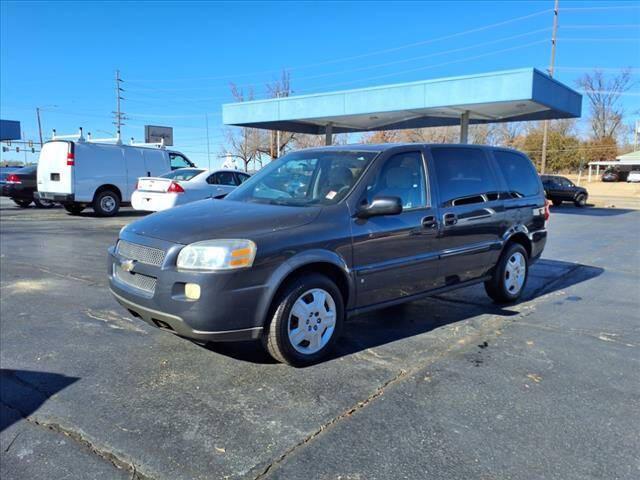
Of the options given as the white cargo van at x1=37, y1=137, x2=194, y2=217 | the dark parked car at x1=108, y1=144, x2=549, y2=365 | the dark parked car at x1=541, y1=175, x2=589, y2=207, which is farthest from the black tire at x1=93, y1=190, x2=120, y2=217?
the dark parked car at x1=541, y1=175, x2=589, y2=207

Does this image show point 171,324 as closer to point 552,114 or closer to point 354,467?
point 354,467

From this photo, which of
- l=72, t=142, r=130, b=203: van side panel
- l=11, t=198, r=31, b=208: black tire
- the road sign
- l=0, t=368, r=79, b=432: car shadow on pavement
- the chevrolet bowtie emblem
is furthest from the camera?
the road sign

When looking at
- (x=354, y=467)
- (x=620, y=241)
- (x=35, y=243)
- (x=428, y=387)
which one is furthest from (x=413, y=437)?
(x=620, y=241)

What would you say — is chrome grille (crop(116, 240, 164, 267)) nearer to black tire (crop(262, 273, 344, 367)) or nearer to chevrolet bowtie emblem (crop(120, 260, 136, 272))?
chevrolet bowtie emblem (crop(120, 260, 136, 272))

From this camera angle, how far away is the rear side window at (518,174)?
19.4 ft

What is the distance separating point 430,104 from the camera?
1538cm

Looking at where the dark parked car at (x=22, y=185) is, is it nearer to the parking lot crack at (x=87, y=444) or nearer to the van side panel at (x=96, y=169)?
the van side panel at (x=96, y=169)

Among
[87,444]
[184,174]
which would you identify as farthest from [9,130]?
[87,444]

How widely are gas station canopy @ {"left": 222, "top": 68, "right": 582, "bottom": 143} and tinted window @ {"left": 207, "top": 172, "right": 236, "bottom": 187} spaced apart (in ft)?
17.0

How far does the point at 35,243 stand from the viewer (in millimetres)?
9648

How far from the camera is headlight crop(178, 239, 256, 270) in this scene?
→ 346cm

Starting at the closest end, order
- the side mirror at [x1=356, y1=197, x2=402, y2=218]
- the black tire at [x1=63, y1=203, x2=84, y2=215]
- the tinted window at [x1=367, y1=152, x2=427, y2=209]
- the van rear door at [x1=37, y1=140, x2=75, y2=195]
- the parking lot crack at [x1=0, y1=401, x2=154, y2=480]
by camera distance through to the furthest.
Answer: the parking lot crack at [x1=0, y1=401, x2=154, y2=480]
the side mirror at [x1=356, y1=197, x2=402, y2=218]
the tinted window at [x1=367, y1=152, x2=427, y2=209]
the van rear door at [x1=37, y1=140, x2=75, y2=195]
the black tire at [x1=63, y1=203, x2=84, y2=215]

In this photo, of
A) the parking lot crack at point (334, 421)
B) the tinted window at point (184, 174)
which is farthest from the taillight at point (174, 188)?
the parking lot crack at point (334, 421)

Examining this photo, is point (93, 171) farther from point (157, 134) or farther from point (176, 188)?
point (157, 134)
